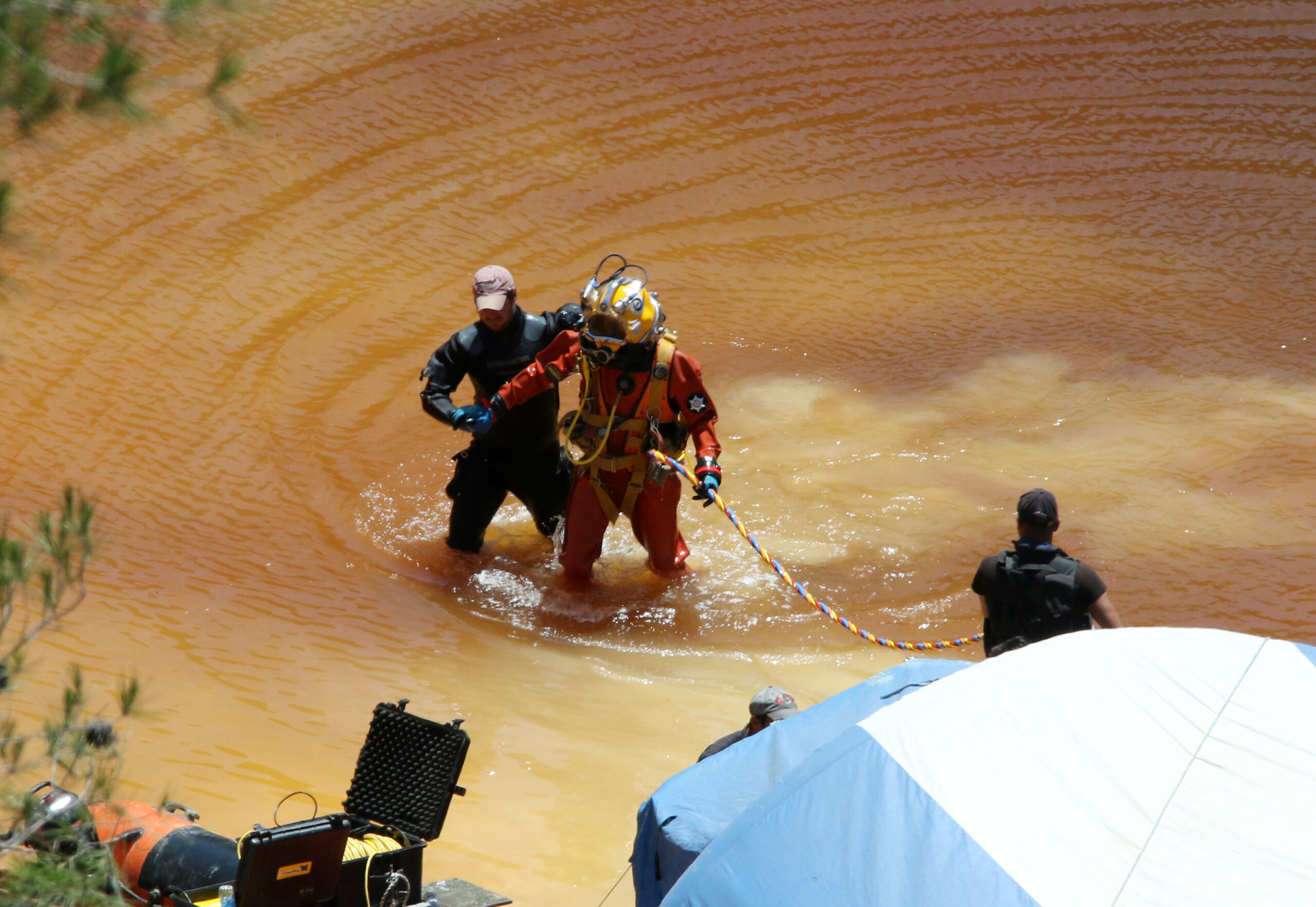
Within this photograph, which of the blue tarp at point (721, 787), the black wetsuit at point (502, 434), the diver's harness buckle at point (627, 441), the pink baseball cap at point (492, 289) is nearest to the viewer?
the blue tarp at point (721, 787)

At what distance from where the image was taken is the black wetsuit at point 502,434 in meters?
5.73

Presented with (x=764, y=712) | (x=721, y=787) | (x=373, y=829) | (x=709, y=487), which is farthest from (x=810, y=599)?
(x=373, y=829)

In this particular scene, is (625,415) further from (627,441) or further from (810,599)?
(810,599)

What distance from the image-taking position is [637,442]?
555 cm

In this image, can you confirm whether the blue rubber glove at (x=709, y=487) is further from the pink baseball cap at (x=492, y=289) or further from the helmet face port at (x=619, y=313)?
the pink baseball cap at (x=492, y=289)

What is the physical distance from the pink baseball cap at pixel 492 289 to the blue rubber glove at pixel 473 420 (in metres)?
0.46

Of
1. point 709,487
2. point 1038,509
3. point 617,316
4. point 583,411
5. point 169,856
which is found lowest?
point 169,856

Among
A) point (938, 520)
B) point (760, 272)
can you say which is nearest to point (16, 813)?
point (938, 520)

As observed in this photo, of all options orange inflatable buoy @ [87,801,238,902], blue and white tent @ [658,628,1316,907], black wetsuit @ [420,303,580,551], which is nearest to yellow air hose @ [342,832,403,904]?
orange inflatable buoy @ [87,801,238,902]

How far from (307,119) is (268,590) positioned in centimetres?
526

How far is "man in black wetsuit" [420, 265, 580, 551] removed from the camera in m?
5.63

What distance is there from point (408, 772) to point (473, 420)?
2355mm

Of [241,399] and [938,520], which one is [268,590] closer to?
[241,399]

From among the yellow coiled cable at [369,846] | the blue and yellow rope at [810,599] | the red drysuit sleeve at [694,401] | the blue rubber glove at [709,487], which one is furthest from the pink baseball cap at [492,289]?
the yellow coiled cable at [369,846]
